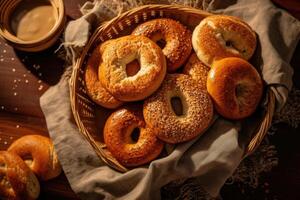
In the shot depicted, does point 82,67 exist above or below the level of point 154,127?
above

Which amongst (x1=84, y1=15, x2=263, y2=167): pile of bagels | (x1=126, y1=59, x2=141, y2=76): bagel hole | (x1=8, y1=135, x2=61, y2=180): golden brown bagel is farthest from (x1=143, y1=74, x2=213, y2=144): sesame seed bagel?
(x1=8, y1=135, x2=61, y2=180): golden brown bagel

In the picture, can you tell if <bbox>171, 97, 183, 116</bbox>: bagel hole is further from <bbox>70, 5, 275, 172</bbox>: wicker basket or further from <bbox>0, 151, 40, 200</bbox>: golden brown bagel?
<bbox>0, 151, 40, 200</bbox>: golden brown bagel

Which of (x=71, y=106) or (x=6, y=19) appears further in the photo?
(x=6, y=19)

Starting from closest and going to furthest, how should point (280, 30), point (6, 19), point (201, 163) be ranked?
point (201, 163) → point (280, 30) → point (6, 19)

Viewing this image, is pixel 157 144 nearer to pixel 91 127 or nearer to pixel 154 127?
pixel 154 127

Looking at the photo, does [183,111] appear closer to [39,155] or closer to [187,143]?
[187,143]

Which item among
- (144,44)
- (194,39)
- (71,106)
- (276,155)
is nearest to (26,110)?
(71,106)

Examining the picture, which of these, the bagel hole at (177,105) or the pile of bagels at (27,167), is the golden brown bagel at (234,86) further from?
the pile of bagels at (27,167)

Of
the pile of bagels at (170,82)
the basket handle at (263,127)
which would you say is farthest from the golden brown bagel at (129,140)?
the basket handle at (263,127)
